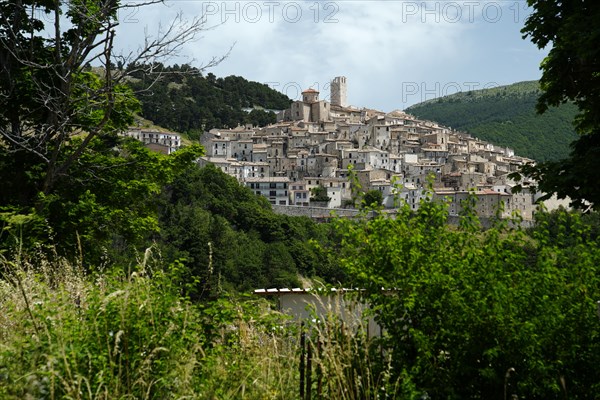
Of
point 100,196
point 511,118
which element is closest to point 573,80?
point 100,196

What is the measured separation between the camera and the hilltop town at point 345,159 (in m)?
82.4

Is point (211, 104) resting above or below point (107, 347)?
above

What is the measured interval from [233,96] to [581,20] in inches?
4991

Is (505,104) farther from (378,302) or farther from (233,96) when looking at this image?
(378,302)

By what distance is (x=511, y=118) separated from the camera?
465 ft

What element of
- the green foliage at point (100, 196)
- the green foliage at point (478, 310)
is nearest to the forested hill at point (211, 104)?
the green foliage at point (100, 196)

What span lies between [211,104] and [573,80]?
11727 cm

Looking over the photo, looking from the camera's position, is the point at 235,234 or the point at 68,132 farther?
the point at 235,234

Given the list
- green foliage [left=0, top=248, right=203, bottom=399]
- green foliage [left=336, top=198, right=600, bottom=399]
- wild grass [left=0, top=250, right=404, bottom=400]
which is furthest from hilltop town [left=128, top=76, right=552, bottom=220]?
green foliage [left=0, top=248, right=203, bottom=399]

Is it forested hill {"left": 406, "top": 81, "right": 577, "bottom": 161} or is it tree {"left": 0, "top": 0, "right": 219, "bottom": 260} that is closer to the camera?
tree {"left": 0, "top": 0, "right": 219, "bottom": 260}

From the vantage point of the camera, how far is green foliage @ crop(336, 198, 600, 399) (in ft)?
12.4

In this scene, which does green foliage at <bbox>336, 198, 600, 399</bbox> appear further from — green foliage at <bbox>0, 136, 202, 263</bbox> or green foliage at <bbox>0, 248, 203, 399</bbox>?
green foliage at <bbox>0, 136, 202, 263</bbox>

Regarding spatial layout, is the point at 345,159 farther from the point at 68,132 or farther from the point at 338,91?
the point at 68,132

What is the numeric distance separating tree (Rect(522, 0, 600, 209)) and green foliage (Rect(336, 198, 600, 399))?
1.25 meters
